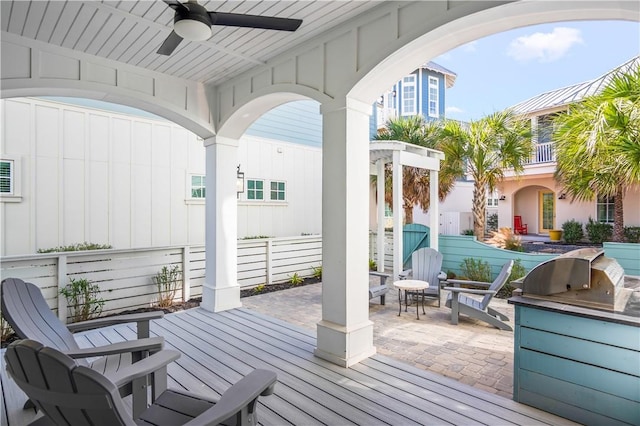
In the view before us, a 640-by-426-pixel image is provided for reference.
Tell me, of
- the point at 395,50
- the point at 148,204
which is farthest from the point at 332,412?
the point at 148,204

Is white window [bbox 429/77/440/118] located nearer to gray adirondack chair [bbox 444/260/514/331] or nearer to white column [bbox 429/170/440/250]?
white column [bbox 429/170/440/250]

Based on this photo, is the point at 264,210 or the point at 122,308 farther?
the point at 264,210

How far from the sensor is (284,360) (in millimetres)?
3523

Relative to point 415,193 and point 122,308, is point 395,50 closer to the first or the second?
point 122,308

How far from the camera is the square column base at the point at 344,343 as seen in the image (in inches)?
132

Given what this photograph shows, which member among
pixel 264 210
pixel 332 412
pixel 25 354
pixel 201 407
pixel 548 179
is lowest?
pixel 332 412

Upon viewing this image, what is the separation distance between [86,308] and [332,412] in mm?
4122

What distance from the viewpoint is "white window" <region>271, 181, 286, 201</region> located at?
8.70 m

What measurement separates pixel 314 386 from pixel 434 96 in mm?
16831

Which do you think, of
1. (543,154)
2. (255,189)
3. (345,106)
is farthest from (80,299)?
(543,154)

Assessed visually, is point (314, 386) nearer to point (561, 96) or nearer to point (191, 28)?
point (191, 28)

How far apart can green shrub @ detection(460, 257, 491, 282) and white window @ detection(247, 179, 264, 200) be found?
4.98 metres

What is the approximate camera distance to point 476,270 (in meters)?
7.14

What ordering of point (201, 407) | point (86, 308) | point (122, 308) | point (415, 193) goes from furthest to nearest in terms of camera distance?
point (415, 193) < point (122, 308) < point (86, 308) < point (201, 407)
